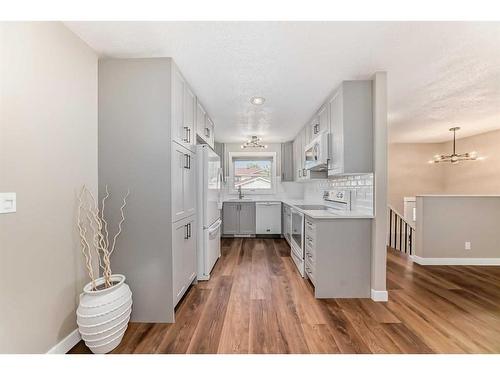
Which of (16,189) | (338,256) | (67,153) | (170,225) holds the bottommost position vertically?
(338,256)

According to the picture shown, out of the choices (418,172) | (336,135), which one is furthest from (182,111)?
(418,172)

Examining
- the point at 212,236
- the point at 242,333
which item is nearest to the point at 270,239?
the point at 212,236

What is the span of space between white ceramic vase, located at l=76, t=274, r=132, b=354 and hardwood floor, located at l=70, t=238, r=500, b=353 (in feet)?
0.53

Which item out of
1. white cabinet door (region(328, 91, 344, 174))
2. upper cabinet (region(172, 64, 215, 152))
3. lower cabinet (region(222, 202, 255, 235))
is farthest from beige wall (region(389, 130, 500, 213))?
upper cabinet (region(172, 64, 215, 152))

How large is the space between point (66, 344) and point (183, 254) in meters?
1.06

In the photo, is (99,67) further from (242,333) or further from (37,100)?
(242,333)

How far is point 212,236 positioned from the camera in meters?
3.25

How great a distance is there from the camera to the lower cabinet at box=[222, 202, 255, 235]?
557 centimetres

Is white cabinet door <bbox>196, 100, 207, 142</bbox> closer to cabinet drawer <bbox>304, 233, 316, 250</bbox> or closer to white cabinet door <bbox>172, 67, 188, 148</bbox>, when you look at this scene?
white cabinet door <bbox>172, 67, 188, 148</bbox>

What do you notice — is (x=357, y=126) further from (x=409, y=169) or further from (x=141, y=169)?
(x=409, y=169)

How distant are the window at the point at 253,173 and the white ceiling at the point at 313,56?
2616 mm

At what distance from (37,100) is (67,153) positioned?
0.39m

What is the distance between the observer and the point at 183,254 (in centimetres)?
240
